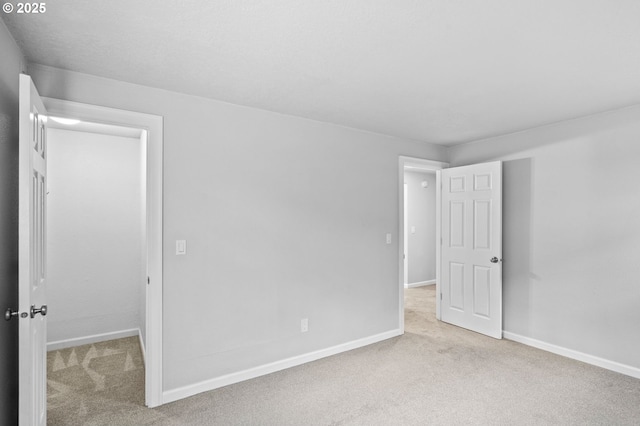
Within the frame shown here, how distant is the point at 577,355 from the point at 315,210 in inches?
119

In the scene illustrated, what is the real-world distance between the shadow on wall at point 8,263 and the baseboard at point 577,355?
14.6 ft

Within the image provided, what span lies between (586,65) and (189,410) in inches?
143

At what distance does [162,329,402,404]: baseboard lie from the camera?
8.84ft

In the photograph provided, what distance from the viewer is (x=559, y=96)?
9.13 feet

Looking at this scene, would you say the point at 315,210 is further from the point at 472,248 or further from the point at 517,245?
the point at 517,245

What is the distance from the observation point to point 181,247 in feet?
8.99

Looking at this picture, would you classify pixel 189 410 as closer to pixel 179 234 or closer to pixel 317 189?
pixel 179 234

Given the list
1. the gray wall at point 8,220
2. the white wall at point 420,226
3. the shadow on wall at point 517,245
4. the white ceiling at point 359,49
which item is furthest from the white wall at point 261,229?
the white wall at point 420,226

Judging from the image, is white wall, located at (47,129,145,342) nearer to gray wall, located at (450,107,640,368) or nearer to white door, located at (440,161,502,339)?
white door, located at (440,161,502,339)

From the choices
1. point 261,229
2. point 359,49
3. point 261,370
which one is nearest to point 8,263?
point 261,229

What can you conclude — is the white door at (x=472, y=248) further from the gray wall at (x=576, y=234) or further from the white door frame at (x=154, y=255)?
the white door frame at (x=154, y=255)

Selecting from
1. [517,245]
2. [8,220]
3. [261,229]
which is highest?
[8,220]

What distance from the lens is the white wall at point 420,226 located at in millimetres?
7062

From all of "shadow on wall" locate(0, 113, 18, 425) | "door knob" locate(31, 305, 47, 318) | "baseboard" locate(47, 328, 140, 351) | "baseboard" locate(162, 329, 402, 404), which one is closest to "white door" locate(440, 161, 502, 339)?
"baseboard" locate(162, 329, 402, 404)
